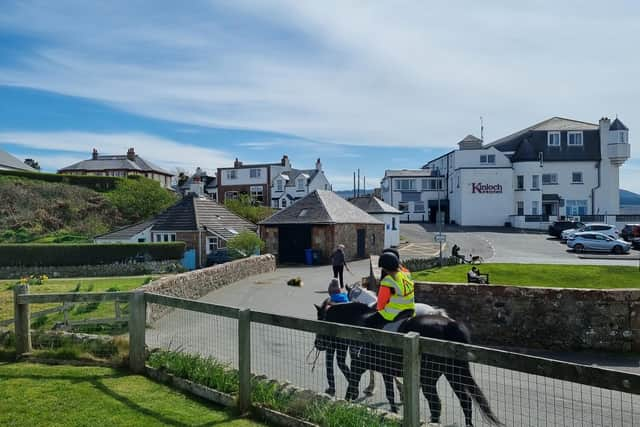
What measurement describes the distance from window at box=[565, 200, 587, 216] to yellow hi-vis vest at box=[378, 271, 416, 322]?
6257 cm

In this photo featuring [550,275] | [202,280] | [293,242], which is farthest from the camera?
[293,242]

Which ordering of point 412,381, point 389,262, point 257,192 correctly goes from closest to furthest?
point 412,381 → point 389,262 → point 257,192

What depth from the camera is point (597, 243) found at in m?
35.9

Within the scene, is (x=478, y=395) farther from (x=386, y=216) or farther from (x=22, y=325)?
(x=386, y=216)

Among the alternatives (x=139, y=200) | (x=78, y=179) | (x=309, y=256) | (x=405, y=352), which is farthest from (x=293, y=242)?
(x=78, y=179)

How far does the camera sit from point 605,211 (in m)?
61.9

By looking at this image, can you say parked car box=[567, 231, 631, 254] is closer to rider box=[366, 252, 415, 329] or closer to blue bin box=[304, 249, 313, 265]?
blue bin box=[304, 249, 313, 265]

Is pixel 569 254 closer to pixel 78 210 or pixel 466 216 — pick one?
pixel 466 216

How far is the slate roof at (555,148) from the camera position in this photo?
61.9 metres

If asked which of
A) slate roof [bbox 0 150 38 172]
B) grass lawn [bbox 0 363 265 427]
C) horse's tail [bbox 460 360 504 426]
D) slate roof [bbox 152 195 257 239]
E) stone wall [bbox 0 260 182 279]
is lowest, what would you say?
stone wall [bbox 0 260 182 279]

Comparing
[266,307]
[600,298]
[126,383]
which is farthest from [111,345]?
[600,298]

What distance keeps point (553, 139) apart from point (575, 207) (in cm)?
872

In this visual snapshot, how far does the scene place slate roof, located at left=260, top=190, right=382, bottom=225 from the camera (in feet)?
117

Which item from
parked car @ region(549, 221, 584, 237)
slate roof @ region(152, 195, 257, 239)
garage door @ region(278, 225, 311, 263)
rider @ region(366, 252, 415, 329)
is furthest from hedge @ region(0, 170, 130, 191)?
rider @ region(366, 252, 415, 329)
